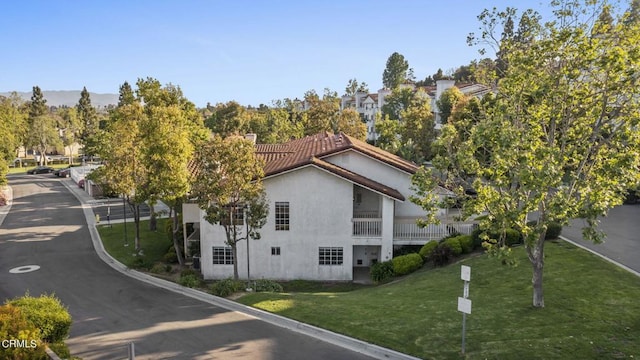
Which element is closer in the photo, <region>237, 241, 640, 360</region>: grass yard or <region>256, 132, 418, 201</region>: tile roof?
<region>237, 241, 640, 360</region>: grass yard

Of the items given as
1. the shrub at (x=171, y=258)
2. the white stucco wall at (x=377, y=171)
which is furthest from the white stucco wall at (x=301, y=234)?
the white stucco wall at (x=377, y=171)

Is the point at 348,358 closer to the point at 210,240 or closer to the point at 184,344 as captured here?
the point at 184,344

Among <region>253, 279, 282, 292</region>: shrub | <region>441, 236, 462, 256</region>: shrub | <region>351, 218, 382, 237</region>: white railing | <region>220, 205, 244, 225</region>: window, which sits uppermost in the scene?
<region>220, 205, 244, 225</region>: window

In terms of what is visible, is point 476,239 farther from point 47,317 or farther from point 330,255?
point 47,317

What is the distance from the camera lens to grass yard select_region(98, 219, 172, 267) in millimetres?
27737

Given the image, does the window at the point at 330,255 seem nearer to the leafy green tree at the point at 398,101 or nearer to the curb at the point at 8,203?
the curb at the point at 8,203

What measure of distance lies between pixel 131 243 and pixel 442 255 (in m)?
20.4

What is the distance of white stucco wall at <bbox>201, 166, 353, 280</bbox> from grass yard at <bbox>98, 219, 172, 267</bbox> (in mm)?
4999

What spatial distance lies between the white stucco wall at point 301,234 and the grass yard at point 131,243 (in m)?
5.00

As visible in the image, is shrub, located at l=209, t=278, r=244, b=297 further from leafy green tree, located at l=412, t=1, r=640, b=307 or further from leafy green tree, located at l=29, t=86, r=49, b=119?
leafy green tree, located at l=29, t=86, r=49, b=119

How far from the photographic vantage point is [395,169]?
91.0 feet

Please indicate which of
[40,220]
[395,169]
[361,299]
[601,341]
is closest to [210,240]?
[361,299]

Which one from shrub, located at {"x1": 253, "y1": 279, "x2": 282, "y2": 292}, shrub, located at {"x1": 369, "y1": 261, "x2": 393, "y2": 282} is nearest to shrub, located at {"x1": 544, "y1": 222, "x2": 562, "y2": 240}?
shrub, located at {"x1": 369, "y1": 261, "x2": 393, "y2": 282}

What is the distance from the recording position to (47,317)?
12914mm
